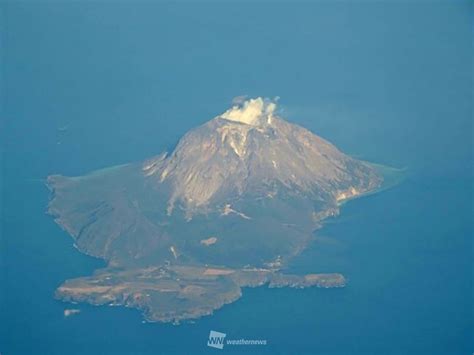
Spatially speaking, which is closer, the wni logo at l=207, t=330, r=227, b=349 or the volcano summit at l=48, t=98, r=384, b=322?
the wni logo at l=207, t=330, r=227, b=349

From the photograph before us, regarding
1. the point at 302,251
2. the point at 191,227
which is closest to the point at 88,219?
the point at 191,227

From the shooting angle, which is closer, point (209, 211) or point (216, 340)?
point (216, 340)

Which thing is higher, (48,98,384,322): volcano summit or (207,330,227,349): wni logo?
(48,98,384,322): volcano summit

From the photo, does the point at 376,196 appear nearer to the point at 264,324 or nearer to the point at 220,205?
the point at 220,205

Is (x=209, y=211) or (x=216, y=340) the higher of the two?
(x=209, y=211)
